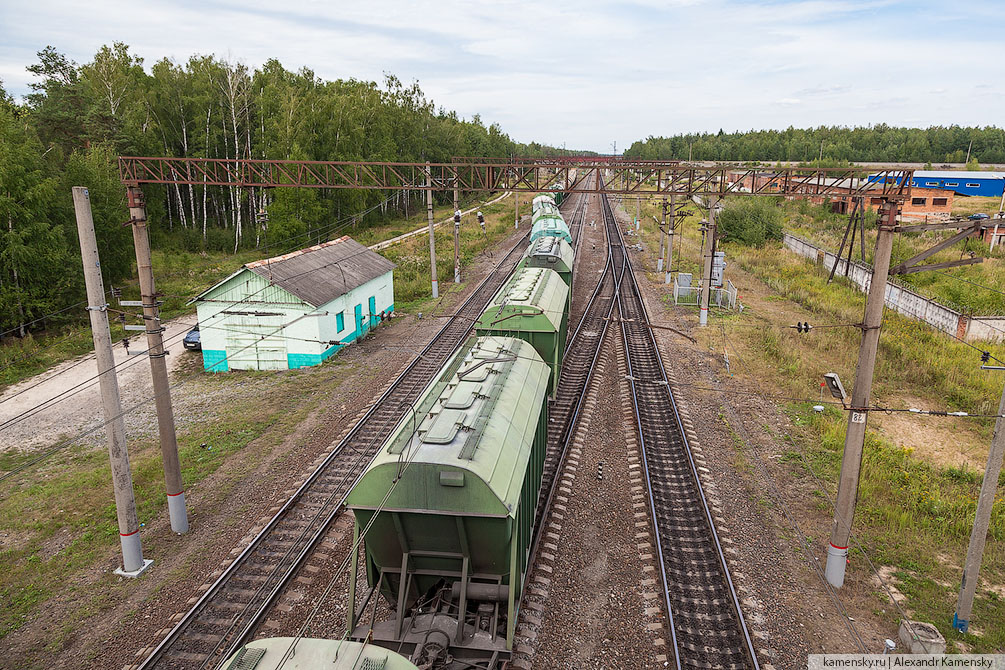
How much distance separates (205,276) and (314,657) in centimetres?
3890

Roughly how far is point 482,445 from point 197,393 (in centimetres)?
1698

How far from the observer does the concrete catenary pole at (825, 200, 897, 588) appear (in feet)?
36.1

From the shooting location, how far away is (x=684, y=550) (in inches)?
517

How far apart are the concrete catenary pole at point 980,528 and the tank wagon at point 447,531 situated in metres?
7.90

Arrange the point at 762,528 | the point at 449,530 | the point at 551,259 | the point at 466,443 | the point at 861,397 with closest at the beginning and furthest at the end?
the point at 449,530 → the point at 466,443 → the point at 861,397 → the point at 762,528 → the point at 551,259

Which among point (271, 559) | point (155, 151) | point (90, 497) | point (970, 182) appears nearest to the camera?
point (271, 559)

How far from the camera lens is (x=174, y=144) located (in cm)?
4831

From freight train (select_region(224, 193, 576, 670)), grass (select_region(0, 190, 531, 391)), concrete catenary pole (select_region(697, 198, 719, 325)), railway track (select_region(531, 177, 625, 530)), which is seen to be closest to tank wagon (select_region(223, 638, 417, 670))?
freight train (select_region(224, 193, 576, 670))

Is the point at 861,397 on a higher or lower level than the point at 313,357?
higher

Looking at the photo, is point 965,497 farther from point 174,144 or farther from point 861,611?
point 174,144

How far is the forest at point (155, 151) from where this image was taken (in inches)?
1062

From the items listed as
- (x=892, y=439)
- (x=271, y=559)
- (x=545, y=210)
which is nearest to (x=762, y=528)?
(x=892, y=439)

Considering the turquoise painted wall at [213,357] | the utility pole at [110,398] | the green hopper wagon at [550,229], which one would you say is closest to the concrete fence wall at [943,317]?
the green hopper wagon at [550,229]

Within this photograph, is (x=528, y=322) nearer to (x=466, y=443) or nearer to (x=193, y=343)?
(x=466, y=443)
